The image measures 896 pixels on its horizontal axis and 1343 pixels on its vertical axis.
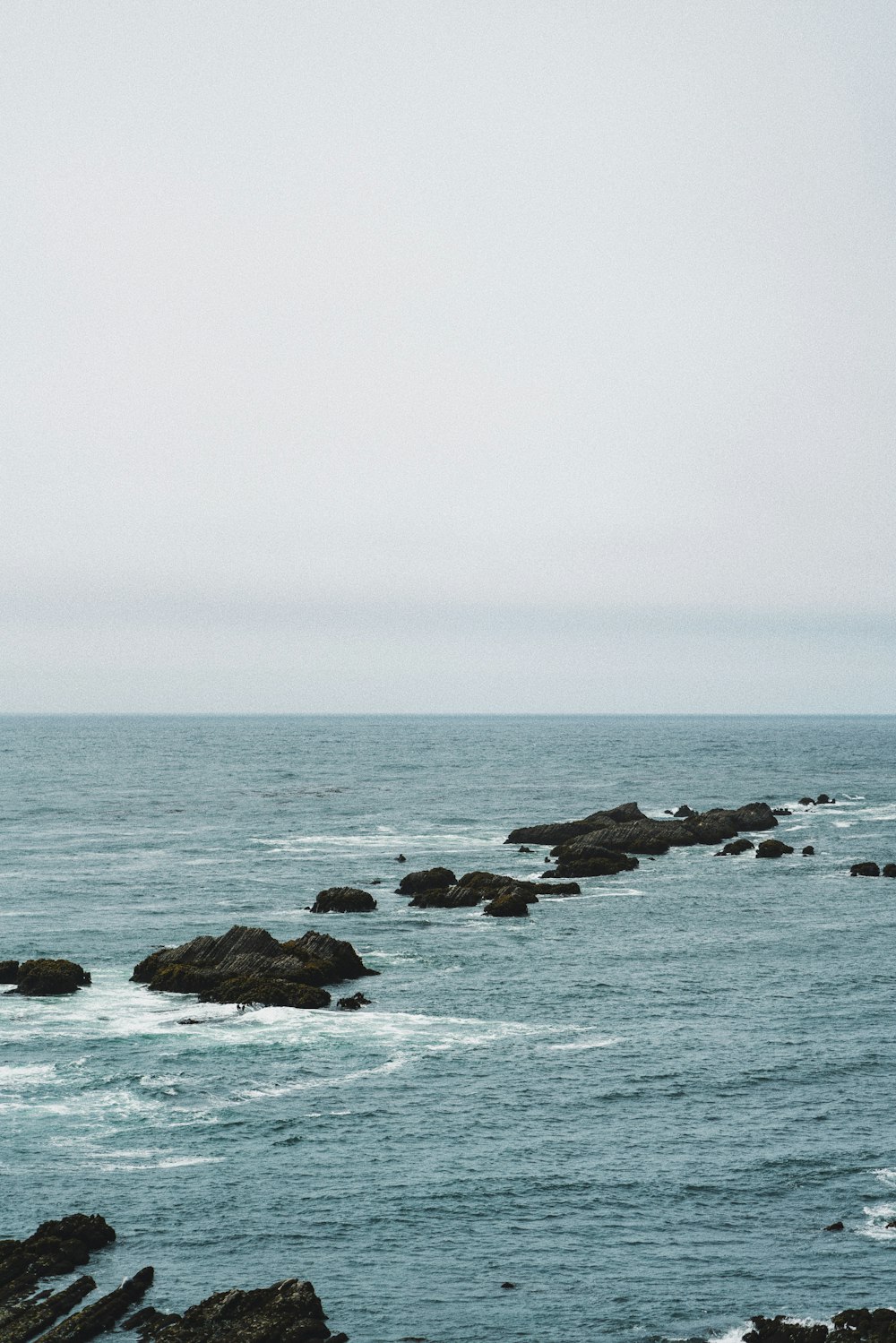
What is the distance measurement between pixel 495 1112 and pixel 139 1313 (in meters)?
14.0

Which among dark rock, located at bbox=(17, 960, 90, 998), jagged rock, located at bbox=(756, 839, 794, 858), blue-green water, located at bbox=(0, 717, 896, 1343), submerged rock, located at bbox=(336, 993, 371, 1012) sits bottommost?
blue-green water, located at bbox=(0, 717, 896, 1343)

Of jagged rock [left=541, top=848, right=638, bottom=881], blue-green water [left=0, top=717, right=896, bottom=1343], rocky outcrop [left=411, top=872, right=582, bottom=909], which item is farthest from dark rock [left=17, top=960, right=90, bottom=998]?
jagged rock [left=541, top=848, right=638, bottom=881]

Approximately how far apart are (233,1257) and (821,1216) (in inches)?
542

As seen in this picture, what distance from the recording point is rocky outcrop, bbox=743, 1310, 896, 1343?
2216 centimetres

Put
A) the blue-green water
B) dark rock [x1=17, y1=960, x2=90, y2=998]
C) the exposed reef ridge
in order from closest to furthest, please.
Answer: the exposed reef ridge < the blue-green water < dark rock [x1=17, y1=960, x2=90, y2=998]

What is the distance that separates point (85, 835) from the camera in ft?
344

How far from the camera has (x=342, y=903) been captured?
6731 centimetres

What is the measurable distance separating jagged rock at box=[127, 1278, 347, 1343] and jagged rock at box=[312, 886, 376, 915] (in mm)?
43147

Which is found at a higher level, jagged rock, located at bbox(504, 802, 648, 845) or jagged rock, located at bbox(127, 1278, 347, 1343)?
jagged rock, located at bbox(504, 802, 648, 845)

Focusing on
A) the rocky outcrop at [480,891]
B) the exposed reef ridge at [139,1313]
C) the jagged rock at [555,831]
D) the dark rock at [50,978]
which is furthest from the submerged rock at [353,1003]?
the jagged rock at [555,831]

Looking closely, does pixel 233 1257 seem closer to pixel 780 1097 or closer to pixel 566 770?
pixel 780 1097

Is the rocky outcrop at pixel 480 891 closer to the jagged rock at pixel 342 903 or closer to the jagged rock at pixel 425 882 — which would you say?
the jagged rock at pixel 425 882

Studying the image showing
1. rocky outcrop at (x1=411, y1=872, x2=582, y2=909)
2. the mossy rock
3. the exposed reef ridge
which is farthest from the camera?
rocky outcrop at (x1=411, y1=872, x2=582, y2=909)

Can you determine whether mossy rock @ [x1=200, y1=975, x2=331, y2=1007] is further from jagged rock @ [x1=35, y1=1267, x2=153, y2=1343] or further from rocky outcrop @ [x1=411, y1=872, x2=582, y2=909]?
jagged rock @ [x1=35, y1=1267, x2=153, y2=1343]
